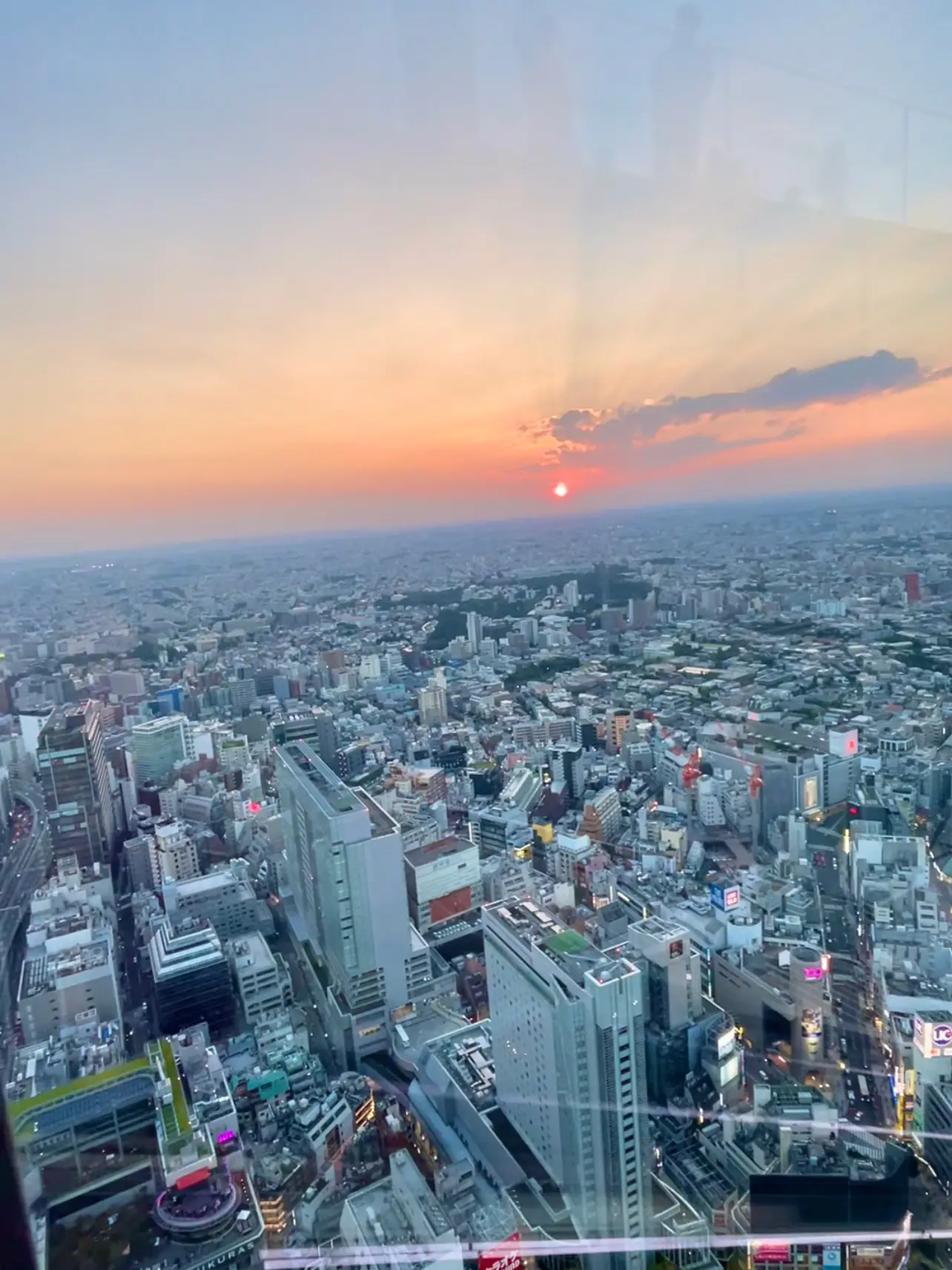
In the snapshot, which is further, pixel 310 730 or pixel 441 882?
pixel 310 730

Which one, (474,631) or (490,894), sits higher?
(474,631)

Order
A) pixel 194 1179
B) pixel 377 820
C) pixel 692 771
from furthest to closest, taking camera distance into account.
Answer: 1. pixel 692 771
2. pixel 377 820
3. pixel 194 1179

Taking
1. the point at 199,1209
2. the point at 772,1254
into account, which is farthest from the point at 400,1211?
the point at 772,1254

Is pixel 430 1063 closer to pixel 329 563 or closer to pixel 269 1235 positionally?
pixel 269 1235

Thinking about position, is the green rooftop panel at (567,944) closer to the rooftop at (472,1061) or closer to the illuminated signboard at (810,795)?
the rooftop at (472,1061)

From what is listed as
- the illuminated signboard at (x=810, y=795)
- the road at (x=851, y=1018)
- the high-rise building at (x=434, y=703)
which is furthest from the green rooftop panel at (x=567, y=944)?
the high-rise building at (x=434, y=703)

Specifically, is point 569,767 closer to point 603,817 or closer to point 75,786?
point 603,817

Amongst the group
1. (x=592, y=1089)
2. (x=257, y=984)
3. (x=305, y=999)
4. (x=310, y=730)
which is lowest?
(x=305, y=999)

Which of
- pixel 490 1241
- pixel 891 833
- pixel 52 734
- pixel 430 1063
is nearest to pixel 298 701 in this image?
pixel 52 734
